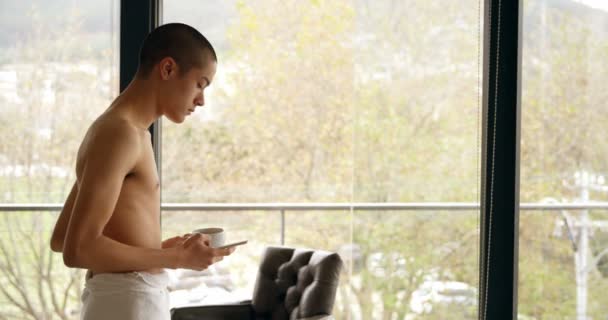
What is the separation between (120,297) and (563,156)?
270cm

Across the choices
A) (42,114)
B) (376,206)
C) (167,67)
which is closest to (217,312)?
(376,206)

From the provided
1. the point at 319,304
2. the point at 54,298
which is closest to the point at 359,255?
the point at 319,304

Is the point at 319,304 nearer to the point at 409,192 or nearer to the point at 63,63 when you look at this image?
the point at 409,192

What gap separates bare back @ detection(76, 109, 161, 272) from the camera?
1826 millimetres

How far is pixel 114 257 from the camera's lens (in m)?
1.77

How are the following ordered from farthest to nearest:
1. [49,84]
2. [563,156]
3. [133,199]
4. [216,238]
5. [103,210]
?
[563,156], [49,84], [216,238], [133,199], [103,210]

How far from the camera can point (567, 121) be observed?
12.6 ft

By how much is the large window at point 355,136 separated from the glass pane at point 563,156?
0.88 feet

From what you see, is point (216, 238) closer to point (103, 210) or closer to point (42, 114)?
point (103, 210)

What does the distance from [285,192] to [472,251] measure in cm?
101

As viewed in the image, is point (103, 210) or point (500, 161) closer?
point (103, 210)

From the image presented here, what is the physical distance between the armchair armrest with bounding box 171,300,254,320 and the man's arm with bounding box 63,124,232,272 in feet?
5.44

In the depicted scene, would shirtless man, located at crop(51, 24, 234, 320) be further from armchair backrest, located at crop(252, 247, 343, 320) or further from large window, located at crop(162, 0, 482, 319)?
large window, located at crop(162, 0, 482, 319)

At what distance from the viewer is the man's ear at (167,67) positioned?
192 centimetres
